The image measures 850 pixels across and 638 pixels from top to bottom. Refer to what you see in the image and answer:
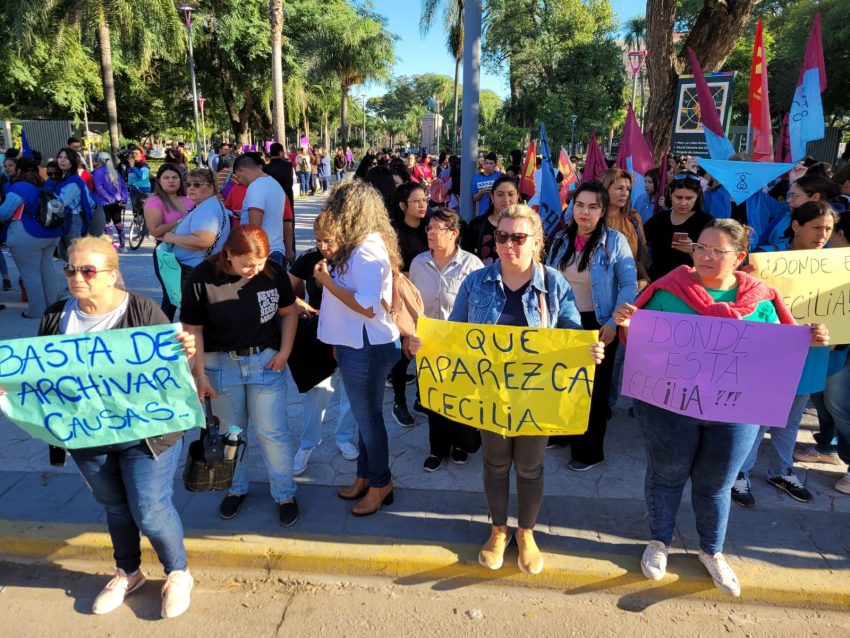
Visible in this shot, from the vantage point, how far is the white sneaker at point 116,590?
287 cm

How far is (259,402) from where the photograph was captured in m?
3.23

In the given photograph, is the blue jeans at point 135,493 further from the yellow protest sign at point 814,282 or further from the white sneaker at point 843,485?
the white sneaker at point 843,485

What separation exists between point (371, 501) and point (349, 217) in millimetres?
1672

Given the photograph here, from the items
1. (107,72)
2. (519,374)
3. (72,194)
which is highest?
(107,72)

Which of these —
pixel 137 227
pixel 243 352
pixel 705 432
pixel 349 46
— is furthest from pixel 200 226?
pixel 349 46

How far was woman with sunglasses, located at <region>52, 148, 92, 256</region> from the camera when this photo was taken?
727 cm

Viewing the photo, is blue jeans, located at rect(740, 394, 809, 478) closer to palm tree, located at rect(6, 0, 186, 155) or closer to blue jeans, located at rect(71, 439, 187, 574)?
blue jeans, located at rect(71, 439, 187, 574)

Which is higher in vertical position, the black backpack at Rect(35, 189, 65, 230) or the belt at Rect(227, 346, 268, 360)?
the black backpack at Rect(35, 189, 65, 230)

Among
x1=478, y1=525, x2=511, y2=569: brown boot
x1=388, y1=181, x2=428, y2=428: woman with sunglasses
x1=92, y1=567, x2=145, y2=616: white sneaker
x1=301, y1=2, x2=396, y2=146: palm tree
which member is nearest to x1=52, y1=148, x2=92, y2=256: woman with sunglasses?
x1=388, y1=181, x2=428, y2=428: woman with sunglasses

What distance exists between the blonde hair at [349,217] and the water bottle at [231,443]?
101 cm

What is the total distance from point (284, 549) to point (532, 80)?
1466 inches

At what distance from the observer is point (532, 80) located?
1422 inches

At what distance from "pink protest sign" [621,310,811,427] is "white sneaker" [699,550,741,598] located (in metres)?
0.79

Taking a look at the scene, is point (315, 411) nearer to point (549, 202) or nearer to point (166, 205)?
point (166, 205)
